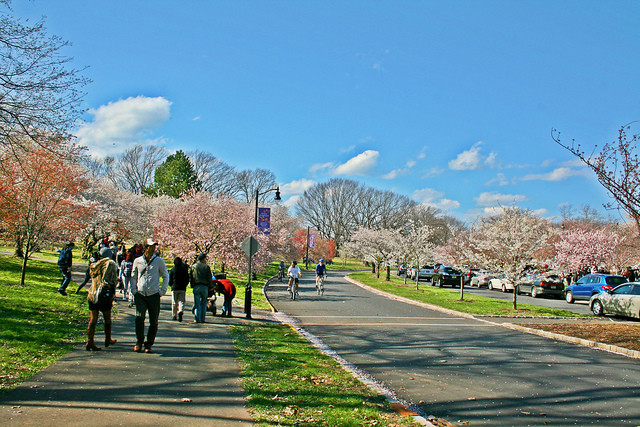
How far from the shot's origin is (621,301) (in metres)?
17.7

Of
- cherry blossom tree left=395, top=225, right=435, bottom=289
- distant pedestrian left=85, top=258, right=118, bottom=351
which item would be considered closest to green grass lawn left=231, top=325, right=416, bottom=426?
distant pedestrian left=85, top=258, right=118, bottom=351

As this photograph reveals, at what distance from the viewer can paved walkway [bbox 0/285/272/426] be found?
470 centimetres

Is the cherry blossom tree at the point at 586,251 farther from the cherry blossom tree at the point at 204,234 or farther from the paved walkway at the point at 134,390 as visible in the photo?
the paved walkway at the point at 134,390

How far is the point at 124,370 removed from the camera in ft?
21.8

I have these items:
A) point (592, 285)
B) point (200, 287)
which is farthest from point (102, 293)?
point (592, 285)

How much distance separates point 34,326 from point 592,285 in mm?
25489

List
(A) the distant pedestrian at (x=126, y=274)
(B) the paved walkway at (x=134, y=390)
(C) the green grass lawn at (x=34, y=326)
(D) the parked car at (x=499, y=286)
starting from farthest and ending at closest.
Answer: (D) the parked car at (x=499, y=286)
(A) the distant pedestrian at (x=126, y=274)
(C) the green grass lawn at (x=34, y=326)
(B) the paved walkway at (x=134, y=390)

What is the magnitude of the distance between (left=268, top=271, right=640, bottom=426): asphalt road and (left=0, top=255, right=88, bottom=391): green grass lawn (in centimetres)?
512

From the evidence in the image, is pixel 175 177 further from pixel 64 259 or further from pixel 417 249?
pixel 64 259

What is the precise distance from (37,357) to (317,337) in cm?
632

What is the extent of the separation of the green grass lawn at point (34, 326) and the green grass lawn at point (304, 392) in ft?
9.69

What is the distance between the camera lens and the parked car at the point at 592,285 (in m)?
24.0

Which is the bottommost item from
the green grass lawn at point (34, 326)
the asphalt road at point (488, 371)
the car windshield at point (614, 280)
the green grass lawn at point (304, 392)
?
the asphalt road at point (488, 371)

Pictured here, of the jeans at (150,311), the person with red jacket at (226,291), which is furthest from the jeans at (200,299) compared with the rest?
the jeans at (150,311)
